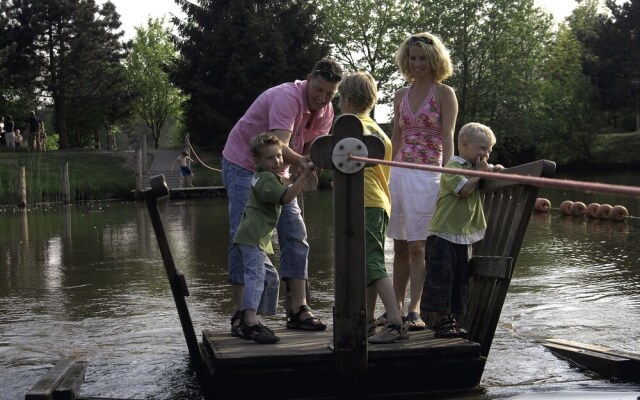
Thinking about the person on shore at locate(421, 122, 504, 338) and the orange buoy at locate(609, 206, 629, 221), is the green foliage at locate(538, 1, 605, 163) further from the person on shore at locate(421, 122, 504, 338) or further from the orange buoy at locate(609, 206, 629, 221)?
the person on shore at locate(421, 122, 504, 338)

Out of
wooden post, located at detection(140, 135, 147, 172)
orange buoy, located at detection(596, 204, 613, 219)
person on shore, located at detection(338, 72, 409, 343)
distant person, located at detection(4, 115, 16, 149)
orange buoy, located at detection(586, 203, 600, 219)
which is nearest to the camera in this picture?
person on shore, located at detection(338, 72, 409, 343)

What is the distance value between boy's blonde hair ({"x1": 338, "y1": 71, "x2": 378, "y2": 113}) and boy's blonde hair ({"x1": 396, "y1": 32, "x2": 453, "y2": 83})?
0.51 m

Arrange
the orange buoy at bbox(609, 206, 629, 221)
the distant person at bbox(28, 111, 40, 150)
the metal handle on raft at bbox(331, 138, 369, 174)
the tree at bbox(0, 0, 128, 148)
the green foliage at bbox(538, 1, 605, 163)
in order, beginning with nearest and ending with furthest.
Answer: the metal handle on raft at bbox(331, 138, 369, 174)
the orange buoy at bbox(609, 206, 629, 221)
the distant person at bbox(28, 111, 40, 150)
the tree at bbox(0, 0, 128, 148)
the green foliage at bbox(538, 1, 605, 163)

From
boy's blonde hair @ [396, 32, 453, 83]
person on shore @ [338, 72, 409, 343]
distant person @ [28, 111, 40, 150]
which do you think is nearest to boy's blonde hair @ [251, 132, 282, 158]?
person on shore @ [338, 72, 409, 343]

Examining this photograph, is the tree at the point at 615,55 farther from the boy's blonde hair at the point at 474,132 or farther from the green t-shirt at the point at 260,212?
the green t-shirt at the point at 260,212

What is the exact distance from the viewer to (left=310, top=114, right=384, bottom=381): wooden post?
524 centimetres

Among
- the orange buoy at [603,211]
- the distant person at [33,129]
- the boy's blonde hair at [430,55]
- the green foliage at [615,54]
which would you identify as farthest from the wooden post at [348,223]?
the green foliage at [615,54]

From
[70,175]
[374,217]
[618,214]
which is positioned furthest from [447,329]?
[70,175]

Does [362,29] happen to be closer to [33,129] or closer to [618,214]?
[33,129]

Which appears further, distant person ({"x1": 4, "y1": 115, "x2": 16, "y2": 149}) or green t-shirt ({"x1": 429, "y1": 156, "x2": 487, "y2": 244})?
distant person ({"x1": 4, "y1": 115, "x2": 16, "y2": 149})

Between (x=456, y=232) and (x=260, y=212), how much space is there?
1.19 m

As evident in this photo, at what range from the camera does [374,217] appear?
6.06 metres

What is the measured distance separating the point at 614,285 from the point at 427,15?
50851mm

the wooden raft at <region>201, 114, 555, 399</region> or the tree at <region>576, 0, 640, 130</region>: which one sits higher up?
the tree at <region>576, 0, 640, 130</region>
